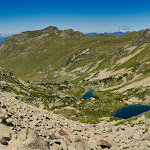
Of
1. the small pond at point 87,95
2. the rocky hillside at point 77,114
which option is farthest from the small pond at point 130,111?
the small pond at point 87,95

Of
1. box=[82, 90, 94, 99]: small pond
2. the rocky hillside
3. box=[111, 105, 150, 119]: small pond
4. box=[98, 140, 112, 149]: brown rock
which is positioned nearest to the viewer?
the rocky hillside

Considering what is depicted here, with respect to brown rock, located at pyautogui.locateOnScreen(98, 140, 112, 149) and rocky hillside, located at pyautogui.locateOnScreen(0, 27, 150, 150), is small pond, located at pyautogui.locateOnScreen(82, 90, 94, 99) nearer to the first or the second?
rocky hillside, located at pyautogui.locateOnScreen(0, 27, 150, 150)

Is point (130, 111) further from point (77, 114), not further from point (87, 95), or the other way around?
point (87, 95)

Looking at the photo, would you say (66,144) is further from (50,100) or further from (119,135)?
(50,100)

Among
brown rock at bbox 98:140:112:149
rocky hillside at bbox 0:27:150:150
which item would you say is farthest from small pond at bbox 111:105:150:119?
brown rock at bbox 98:140:112:149

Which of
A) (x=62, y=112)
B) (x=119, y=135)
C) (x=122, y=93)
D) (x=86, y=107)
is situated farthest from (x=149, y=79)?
(x=119, y=135)

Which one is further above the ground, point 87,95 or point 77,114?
point 77,114

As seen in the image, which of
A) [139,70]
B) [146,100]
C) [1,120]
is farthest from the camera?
[139,70]

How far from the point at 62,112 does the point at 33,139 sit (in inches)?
2798

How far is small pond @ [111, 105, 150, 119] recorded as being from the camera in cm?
9806

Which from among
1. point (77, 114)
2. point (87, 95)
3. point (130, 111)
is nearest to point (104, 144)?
point (77, 114)

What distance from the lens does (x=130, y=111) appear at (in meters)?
105

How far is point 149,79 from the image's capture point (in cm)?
13675

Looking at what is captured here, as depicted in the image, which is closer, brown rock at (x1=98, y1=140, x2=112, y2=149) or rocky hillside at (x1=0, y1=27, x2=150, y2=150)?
rocky hillside at (x1=0, y1=27, x2=150, y2=150)
